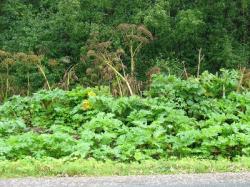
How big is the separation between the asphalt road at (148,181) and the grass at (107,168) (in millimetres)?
280

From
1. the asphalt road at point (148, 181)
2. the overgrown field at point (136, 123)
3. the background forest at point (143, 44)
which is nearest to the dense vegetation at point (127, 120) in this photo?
the overgrown field at point (136, 123)

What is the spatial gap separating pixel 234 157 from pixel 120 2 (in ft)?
56.1

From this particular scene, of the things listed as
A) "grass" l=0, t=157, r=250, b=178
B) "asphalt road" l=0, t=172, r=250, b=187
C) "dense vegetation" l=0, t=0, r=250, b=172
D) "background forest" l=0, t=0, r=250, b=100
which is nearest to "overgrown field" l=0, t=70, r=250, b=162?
"dense vegetation" l=0, t=0, r=250, b=172

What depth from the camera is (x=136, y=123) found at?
9758 millimetres

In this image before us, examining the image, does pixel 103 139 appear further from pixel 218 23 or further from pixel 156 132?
pixel 218 23

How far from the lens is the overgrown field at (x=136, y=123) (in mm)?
8703

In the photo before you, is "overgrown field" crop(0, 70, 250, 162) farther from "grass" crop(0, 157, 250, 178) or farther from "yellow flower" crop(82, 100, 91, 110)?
"grass" crop(0, 157, 250, 178)

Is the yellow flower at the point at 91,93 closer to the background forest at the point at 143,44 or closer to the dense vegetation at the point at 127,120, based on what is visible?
the dense vegetation at the point at 127,120

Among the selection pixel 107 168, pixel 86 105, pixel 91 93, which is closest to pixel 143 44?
pixel 91 93

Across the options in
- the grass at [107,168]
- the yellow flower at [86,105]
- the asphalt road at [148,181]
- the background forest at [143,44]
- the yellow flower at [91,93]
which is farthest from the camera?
the background forest at [143,44]

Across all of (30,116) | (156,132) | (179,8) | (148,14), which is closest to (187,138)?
(156,132)

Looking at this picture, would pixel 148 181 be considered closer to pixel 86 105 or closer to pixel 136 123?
pixel 136 123

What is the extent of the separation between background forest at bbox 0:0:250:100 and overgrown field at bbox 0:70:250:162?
10.4m

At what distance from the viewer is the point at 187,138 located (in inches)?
356
